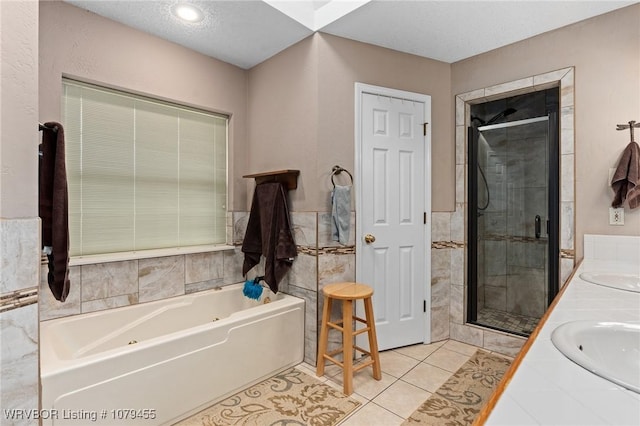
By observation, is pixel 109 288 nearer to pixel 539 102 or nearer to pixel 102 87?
pixel 102 87

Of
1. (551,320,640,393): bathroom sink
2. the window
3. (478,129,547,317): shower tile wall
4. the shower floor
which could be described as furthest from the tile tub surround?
the window

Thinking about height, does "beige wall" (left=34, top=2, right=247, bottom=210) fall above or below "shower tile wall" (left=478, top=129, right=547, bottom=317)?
above

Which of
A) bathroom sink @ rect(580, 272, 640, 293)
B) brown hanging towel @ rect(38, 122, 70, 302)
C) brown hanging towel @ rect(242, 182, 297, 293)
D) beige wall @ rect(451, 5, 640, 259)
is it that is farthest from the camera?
brown hanging towel @ rect(242, 182, 297, 293)

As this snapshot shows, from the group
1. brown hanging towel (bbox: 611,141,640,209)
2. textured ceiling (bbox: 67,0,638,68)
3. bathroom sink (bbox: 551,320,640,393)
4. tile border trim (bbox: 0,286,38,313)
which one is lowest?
bathroom sink (bbox: 551,320,640,393)

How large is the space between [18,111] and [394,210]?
2.31m

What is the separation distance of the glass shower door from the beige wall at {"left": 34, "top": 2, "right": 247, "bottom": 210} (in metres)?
2.15

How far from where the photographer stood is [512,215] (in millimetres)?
2977

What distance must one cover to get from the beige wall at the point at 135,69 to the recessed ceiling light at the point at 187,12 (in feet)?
1.27

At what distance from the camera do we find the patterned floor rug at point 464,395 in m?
1.83

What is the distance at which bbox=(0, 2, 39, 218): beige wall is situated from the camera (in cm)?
112

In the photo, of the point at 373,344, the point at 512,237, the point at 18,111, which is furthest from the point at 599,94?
the point at 18,111

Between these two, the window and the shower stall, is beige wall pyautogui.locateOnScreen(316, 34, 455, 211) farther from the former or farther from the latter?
the window

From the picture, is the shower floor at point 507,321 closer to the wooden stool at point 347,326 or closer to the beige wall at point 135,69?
the wooden stool at point 347,326

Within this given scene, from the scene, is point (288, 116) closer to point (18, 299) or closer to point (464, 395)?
point (18, 299)
